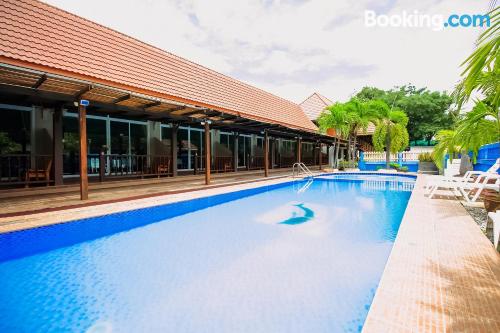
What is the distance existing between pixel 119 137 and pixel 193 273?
10.3 metres

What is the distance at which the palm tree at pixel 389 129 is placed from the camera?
20938 millimetres

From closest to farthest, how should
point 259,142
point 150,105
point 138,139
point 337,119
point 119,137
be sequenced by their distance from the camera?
point 150,105
point 119,137
point 138,139
point 337,119
point 259,142

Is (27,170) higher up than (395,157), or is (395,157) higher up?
(395,157)

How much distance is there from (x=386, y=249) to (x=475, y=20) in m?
14.5

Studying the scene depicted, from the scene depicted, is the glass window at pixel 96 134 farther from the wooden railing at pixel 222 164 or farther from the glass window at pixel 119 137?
the wooden railing at pixel 222 164

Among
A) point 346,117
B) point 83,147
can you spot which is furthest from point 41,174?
point 346,117

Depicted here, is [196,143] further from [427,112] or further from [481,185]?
[427,112]

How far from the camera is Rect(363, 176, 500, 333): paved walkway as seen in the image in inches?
84.5

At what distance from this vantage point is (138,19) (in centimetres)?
2022

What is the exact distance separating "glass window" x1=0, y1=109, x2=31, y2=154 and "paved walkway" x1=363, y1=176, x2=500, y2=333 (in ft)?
Result: 38.4

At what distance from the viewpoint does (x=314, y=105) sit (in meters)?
32.0

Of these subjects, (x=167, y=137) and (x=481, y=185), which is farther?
(x=167, y=137)

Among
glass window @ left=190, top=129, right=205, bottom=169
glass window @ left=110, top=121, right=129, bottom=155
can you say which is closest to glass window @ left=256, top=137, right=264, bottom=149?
glass window @ left=190, top=129, right=205, bottom=169

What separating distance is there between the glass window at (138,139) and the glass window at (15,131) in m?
3.98
